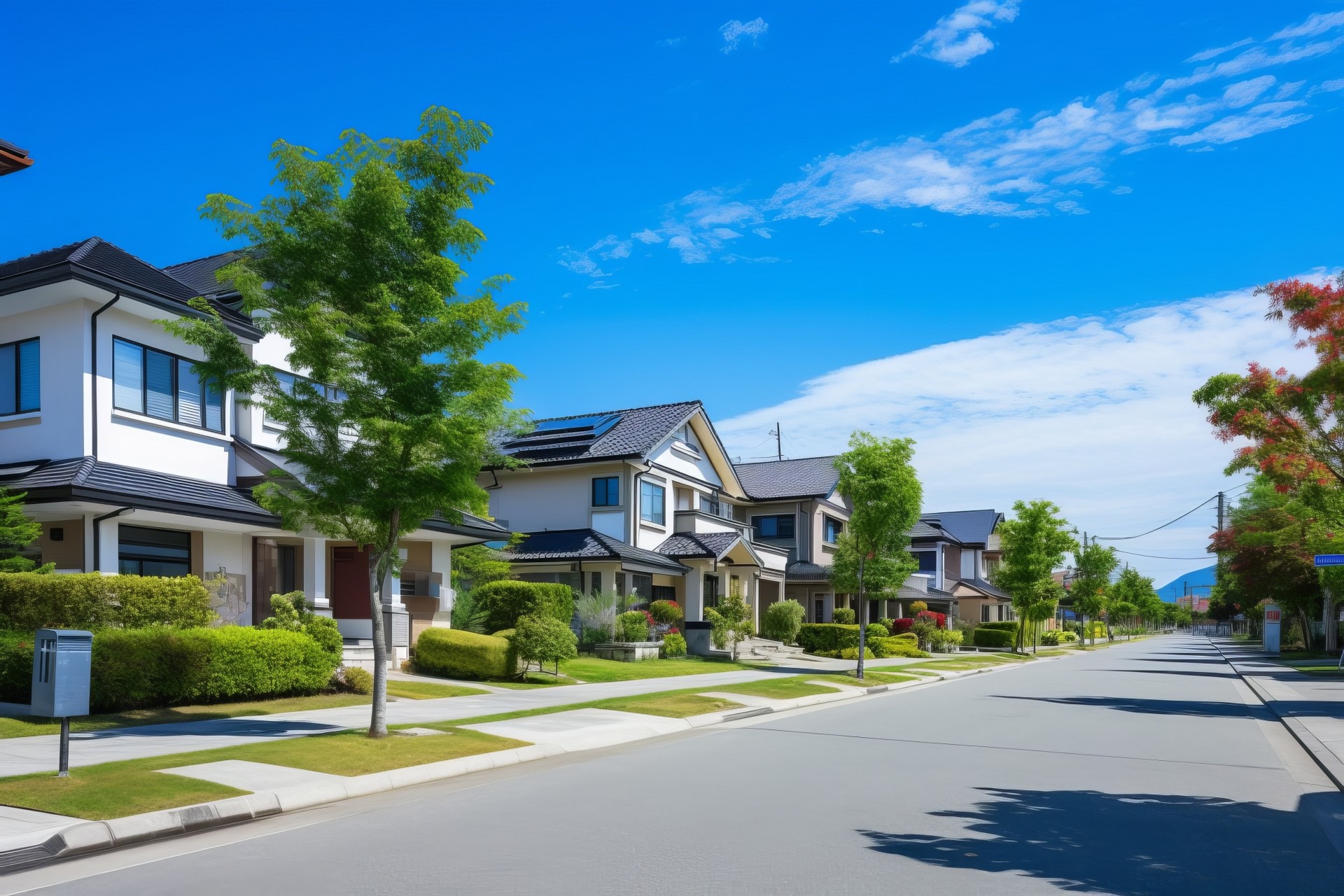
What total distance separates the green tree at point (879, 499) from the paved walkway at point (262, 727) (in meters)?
8.04

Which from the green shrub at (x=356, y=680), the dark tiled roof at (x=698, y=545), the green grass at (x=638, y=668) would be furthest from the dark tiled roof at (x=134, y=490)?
the dark tiled roof at (x=698, y=545)

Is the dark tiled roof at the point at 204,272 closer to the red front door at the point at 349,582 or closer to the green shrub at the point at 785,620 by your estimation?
the red front door at the point at 349,582

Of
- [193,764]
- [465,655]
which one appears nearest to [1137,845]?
[193,764]

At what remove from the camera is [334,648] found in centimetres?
2014

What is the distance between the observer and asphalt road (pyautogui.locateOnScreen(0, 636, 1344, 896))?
7168 mm

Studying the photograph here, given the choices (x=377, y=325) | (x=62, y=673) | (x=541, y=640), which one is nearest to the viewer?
(x=62, y=673)

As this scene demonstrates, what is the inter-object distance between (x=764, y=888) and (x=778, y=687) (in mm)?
17716

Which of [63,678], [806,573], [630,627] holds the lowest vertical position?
[630,627]

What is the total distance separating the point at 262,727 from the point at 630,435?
25.9 metres

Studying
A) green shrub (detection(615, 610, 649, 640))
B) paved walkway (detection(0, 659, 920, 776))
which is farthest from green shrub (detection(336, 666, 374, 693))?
green shrub (detection(615, 610, 649, 640))

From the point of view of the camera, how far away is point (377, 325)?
13359 mm

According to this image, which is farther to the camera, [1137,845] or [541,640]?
[541,640]

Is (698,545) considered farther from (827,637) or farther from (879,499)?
(879,499)

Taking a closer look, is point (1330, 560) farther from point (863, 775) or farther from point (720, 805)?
point (720, 805)
